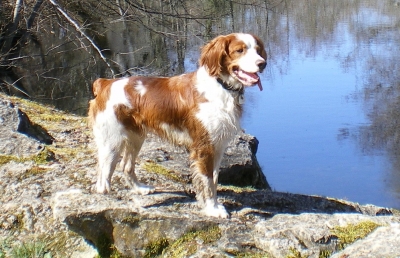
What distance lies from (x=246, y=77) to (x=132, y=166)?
54.1 inches

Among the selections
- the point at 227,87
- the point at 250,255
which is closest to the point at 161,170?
the point at 227,87

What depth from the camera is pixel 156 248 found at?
14.8 feet

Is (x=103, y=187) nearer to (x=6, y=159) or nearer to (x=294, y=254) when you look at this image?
(x=6, y=159)

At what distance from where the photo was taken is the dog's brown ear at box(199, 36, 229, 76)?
4.77 meters

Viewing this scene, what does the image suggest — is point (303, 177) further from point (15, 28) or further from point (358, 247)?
point (358, 247)

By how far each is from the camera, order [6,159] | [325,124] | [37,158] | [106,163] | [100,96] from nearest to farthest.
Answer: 1. [100,96]
2. [106,163]
3. [6,159]
4. [37,158]
5. [325,124]

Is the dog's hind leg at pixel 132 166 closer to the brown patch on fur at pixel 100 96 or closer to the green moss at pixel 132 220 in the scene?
the brown patch on fur at pixel 100 96

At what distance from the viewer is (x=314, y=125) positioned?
14.1 metres

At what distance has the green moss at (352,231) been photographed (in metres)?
4.07

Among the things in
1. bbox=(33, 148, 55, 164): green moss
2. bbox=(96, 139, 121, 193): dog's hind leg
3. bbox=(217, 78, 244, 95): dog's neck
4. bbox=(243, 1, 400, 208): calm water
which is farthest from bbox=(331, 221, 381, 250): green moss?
bbox=(243, 1, 400, 208): calm water

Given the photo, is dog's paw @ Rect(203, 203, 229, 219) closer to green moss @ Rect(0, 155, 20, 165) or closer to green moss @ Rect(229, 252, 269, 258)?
green moss @ Rect(229, 252, 269, 258)

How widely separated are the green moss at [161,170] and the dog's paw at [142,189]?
0.66 meters

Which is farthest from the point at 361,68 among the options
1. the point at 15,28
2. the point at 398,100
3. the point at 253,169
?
the point at 253,169

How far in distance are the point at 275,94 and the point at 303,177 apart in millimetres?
5345
